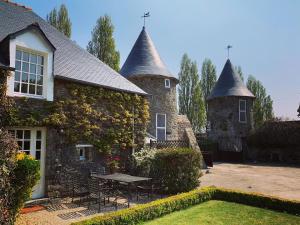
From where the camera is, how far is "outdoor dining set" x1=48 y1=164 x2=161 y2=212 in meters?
9.13

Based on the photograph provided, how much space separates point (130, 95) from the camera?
517 inches

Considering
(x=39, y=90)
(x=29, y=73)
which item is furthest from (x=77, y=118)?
(x=29, y=73)

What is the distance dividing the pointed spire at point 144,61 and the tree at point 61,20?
30.6 ft

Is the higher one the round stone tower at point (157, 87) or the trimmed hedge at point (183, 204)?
the round stone tower at point (157, 87)

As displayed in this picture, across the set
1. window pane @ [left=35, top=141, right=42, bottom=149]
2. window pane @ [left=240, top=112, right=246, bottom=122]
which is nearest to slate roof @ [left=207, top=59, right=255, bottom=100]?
window pane @ [left=240, top=112, right=246, bottom=122]

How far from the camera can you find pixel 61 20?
27.5 m

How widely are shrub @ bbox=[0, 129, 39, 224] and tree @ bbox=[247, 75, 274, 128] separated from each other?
36624 mm

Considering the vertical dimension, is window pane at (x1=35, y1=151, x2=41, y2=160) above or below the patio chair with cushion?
above

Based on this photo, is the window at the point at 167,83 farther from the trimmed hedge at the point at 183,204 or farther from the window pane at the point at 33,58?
the window pane at the point at 33,58

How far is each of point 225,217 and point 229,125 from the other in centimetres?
2162

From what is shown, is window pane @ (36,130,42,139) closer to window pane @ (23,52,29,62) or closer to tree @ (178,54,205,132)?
window pane @ (23,52,29,62)

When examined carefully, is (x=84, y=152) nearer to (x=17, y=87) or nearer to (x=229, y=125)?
(x=17, y=87)

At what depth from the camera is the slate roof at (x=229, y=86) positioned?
28308 millimetres

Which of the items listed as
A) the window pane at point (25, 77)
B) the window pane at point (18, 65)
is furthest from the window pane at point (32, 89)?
the window pane at point (18, 65)
